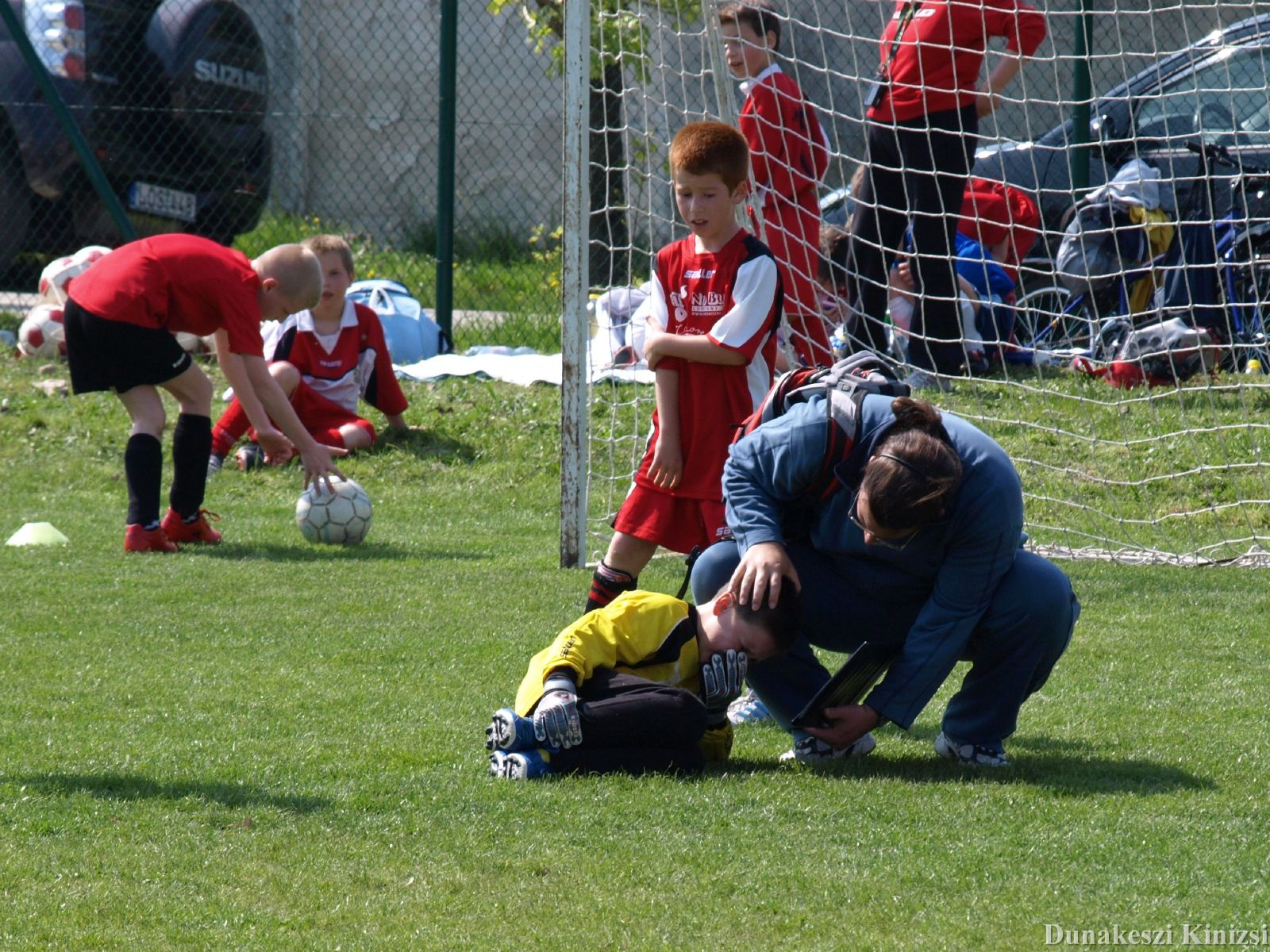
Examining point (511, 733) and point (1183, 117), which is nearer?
point (511, 733)

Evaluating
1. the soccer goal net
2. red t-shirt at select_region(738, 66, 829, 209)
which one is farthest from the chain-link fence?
red t-shirt at select_region(738, 66, 829, 209)

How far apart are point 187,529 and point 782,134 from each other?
10.0 ft

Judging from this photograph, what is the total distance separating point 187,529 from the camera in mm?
6328

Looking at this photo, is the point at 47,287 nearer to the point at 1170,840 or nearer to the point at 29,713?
the point at 29,713

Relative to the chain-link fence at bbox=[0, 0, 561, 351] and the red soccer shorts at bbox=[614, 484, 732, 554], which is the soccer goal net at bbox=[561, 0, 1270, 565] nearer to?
the red soccer shorts at bbox=[614, 484, 732, 554]

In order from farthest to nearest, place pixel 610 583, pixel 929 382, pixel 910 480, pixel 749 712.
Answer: pixel 929 382 < pixel 610 583 < pixel 749 712 < pixel 910 480

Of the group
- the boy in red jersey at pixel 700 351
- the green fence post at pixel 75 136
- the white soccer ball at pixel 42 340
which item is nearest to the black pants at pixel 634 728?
the boy in red jersey at pixel 700 351

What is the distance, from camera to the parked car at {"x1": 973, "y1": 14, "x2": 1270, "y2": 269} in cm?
673

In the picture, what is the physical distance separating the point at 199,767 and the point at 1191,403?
5.55 meters

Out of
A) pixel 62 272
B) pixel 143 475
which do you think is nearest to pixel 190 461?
pixel 143 475

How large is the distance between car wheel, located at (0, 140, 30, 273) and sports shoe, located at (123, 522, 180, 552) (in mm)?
4964

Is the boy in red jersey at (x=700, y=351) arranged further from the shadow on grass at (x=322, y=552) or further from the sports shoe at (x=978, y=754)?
the shadow on grass at (x=322, y=552)

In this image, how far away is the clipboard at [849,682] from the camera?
10.9 ft

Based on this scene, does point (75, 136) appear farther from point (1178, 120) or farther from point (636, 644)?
point (636, 644)
